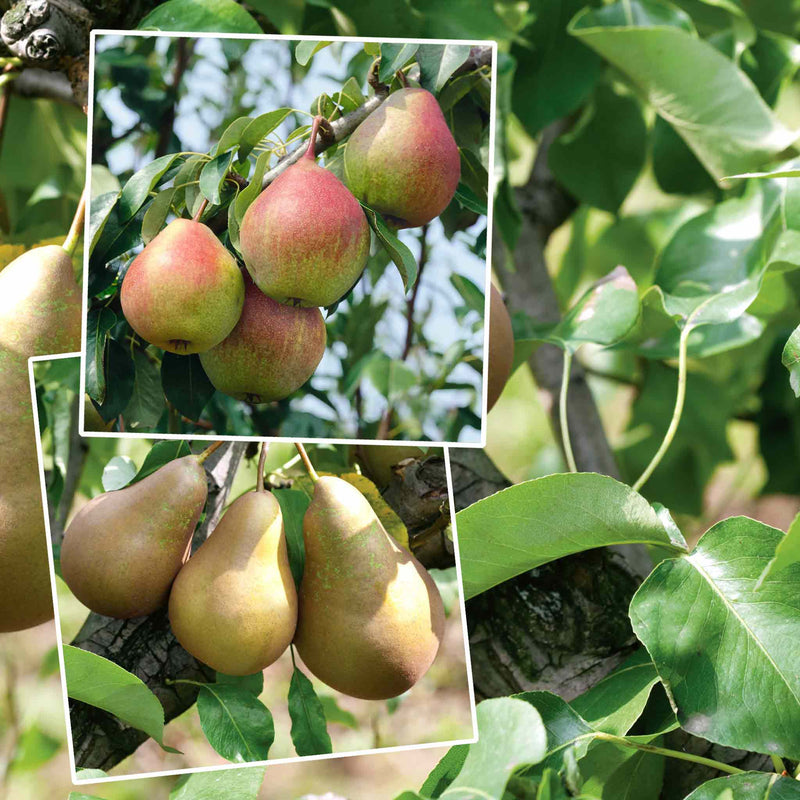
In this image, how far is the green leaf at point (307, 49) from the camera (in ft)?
1.51

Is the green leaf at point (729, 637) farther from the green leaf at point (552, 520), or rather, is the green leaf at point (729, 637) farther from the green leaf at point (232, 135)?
the green leaf at point (232, 135)

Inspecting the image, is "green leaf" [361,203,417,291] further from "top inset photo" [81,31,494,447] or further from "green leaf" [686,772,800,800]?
"green leaf" [686,772,800,800]

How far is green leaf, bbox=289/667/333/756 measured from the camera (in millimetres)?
458

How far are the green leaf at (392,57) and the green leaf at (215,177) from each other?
0.29 feet

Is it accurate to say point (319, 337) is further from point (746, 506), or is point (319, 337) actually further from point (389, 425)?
point (746, 506)

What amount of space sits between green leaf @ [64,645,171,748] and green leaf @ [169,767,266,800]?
3cm

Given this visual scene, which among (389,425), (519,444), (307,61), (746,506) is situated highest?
(307,61)

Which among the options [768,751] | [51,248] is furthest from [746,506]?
[51,248]

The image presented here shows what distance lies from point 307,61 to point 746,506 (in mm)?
1342

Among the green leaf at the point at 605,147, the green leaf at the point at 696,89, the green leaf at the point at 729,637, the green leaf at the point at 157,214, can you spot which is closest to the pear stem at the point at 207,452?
the green leaf at the point at 157,214

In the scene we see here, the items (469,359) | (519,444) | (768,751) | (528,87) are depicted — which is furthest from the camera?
(519,444)

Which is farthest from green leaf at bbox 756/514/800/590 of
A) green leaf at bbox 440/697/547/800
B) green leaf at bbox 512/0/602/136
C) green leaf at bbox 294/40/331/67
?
green leaf at bbox 512/0/602/136

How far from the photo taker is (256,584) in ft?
1.35

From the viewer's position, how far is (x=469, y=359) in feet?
1.95
